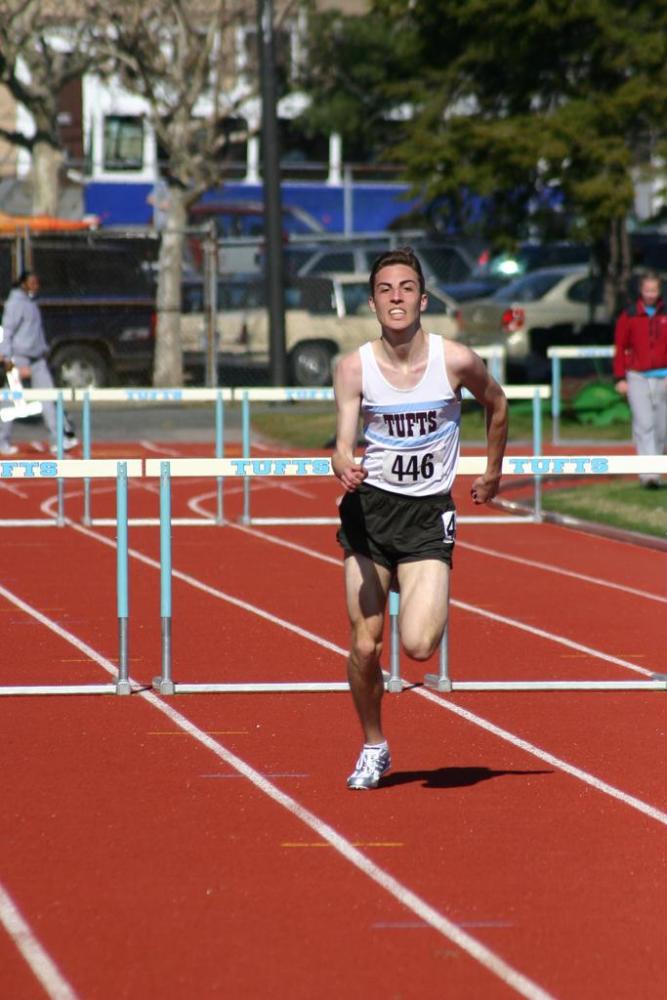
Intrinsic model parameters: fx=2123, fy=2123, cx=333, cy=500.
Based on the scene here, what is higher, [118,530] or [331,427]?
[118,530]

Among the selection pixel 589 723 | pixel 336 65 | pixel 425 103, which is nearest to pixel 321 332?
pixel 425 103

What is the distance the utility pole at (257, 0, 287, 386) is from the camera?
29.0m

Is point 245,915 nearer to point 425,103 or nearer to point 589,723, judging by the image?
point 589,723

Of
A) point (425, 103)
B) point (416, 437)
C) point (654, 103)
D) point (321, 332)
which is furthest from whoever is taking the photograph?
point (321, 332)

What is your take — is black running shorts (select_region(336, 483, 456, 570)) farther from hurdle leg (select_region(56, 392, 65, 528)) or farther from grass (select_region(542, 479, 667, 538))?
hurdle leg (select_region(56, 392, 65, 528))

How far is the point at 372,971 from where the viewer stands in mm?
5508

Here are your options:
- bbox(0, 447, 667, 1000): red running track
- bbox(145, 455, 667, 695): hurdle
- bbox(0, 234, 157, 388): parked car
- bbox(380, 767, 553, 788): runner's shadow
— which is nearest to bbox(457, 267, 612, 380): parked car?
bbox(0, 234, 157, 388): parked car

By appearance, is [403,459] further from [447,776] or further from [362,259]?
[362,259]

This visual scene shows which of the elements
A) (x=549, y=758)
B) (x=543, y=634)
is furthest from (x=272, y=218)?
(x=549, y=758)

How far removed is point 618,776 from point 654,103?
21064mm

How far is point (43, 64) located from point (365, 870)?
32065 mm

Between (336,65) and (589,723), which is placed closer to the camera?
(589,723)

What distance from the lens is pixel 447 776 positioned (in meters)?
8.00

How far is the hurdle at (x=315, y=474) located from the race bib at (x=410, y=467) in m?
2.39
